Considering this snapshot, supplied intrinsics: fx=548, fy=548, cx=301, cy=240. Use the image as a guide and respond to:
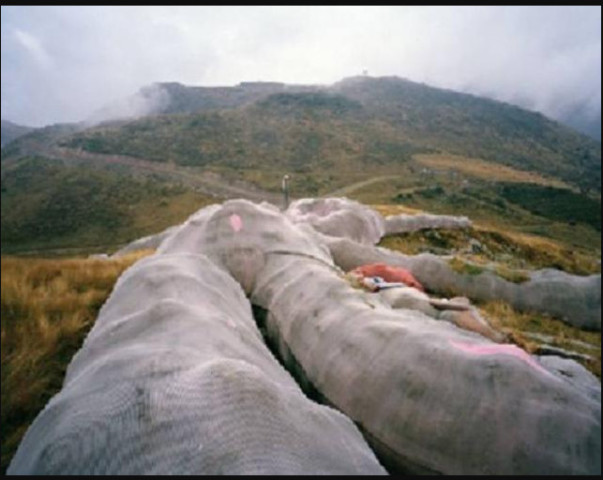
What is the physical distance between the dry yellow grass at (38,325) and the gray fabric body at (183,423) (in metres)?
1.79

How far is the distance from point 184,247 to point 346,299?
416cm

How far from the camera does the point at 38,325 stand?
7.52 metres

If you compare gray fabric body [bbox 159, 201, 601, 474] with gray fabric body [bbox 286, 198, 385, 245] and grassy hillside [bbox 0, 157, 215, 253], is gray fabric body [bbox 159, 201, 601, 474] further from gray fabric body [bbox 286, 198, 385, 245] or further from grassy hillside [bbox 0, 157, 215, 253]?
grassy hillside [bbox 0, 157, 215, 253]

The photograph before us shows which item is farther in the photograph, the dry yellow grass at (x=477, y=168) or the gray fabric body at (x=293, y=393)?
the dry yellow grass at (x=477, y=168)

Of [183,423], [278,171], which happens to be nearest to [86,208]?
[278,171]

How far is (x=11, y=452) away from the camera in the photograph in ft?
17.1

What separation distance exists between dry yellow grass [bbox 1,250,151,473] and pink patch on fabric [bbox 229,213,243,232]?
7.42ft

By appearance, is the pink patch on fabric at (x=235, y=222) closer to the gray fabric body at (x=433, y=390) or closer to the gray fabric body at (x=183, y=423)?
the gray fabric body at (x=433, y=390)

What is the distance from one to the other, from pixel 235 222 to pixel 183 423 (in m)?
7.56

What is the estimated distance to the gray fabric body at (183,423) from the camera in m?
2.88

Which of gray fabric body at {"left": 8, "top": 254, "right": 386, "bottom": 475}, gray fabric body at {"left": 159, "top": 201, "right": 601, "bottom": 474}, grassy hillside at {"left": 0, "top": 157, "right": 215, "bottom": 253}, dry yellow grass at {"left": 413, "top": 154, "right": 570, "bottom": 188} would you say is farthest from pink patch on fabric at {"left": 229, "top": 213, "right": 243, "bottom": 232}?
dry yellow grass at {"left": 413, "top": 154, "right": 570, "bottom": 188}

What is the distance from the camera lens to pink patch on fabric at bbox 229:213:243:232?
33.8 ft

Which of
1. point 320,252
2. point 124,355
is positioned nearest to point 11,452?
point 124,355

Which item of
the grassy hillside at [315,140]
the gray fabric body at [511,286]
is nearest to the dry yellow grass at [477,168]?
the grassy hillside at [315,140]
